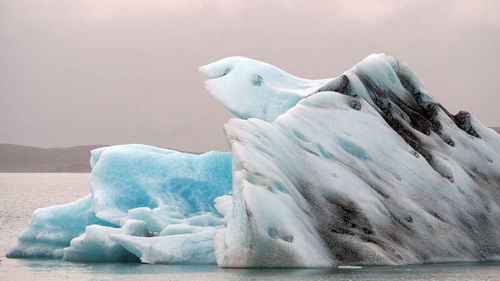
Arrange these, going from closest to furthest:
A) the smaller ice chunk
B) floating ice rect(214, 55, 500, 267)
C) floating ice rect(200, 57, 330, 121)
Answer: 1. floating ice rect(214, 55, 500, 267)
2. the smaller ice chunk
3. floating ice rect(200, 57, 330, 121)

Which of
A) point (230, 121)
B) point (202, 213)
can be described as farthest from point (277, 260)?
point (202, 213)

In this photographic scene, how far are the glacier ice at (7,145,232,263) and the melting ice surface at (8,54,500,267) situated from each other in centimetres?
3

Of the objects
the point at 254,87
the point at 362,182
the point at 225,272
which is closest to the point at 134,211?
the point at 254,87

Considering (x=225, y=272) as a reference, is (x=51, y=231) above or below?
above

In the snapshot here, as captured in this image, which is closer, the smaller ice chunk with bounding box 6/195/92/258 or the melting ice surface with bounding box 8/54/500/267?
the melting ice surface with bounding box 8/54/500/267

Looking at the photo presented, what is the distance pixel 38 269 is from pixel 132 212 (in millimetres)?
2911

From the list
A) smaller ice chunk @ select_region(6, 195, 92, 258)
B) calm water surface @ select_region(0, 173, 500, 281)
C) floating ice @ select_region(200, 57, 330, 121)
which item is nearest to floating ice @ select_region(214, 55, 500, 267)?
calm water surface @ select_region(0, 173, 500, 281)

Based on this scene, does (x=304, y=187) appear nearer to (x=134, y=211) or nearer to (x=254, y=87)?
(x=134, y=211)

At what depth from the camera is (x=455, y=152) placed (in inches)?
798

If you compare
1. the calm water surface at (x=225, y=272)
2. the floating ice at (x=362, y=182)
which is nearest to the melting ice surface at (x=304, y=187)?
the floating ice at (x=362, y=182)

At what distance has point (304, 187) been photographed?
55.2ft

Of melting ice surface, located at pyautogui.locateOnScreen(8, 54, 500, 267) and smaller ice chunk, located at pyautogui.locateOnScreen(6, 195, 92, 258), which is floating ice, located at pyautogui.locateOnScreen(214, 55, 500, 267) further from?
smaller ice chunk, located at pyautogui.locateOnScreen(6, 195, 92, 258)

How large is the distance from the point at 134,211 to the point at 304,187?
5015 millimetres

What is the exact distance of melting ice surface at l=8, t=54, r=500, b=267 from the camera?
15.8m
